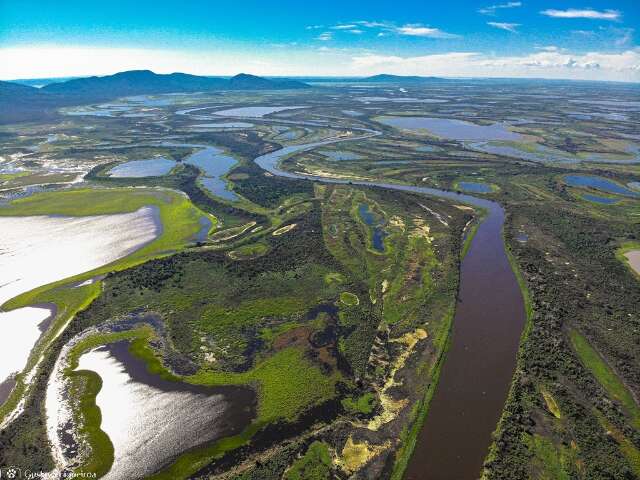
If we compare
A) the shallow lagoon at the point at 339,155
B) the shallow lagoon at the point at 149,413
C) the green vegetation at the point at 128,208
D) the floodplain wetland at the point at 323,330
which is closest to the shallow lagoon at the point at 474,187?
the floodplain wetland at the point at 323,330

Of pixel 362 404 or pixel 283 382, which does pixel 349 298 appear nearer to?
pixel 283 382

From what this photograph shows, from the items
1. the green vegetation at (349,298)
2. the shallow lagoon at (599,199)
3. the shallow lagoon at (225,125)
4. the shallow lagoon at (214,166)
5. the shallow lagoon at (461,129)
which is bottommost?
the green vegetation at (349,298)

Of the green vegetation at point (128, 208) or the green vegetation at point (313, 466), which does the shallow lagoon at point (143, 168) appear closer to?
the green vegetation at point (128, 208)

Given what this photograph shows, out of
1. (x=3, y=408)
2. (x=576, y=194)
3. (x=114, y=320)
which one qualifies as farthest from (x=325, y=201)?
(x=3, y=408)

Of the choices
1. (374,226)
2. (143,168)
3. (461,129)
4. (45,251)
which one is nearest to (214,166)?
(143,168)

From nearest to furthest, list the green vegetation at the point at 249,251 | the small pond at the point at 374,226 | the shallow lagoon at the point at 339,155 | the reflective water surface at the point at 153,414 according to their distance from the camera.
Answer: the reflective water surface at the point at 153,414 → the green vegetation at the point at 249,251 → the small pond at the point at 374,226 → the shallow lagoon at the point at 339,155
